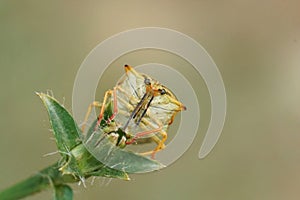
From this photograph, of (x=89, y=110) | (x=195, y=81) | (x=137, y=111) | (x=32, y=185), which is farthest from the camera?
(x=195, y=81)

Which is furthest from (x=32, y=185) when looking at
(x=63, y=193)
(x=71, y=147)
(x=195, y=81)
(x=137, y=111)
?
(x=195, y=81)

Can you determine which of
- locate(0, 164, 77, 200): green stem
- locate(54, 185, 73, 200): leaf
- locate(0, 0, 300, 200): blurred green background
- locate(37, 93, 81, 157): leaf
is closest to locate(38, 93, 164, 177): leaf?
locate(37, 93, 81, 157): leaf

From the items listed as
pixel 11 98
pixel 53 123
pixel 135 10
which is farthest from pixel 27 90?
pixel 53 123

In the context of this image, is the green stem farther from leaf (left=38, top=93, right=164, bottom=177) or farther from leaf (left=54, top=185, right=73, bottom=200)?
leaf (left=38, top=93, right=164, bottom=177)

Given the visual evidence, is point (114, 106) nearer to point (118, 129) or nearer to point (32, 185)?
point (118, 129)

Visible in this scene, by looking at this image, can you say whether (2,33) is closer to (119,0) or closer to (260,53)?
(119,0)
